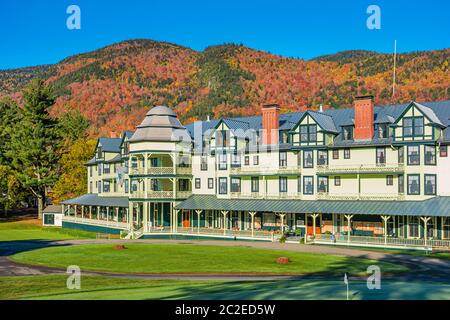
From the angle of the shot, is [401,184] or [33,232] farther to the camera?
[33,232]

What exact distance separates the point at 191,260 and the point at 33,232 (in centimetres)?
4060

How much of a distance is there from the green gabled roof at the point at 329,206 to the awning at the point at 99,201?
10712mm

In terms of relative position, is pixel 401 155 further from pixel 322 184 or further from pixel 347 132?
pixel 322 184

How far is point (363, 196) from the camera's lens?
55.6 metres

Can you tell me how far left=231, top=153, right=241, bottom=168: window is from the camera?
65569 mm

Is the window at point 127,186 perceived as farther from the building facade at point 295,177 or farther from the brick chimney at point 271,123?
the brick chimney at point 271,123

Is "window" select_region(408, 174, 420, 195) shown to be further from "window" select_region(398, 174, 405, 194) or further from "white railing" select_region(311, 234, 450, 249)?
"white railing" select_region(311, 234, 450, 249)

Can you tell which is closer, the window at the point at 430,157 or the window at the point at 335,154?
the window at the point at 430,157

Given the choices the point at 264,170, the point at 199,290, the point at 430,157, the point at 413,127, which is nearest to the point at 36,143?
the point at 264,170

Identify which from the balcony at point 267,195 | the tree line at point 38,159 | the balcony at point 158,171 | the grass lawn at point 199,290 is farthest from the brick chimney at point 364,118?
the tree line at point 38,159

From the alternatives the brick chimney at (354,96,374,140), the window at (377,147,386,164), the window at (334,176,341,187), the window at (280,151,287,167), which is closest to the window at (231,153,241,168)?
the window at (280,151,287,167)

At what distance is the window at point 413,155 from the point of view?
52.9 meters
